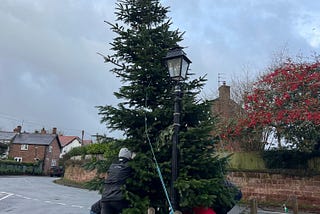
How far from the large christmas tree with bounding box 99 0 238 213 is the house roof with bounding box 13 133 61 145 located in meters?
48.3

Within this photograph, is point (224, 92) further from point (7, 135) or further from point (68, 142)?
point (68, 142)

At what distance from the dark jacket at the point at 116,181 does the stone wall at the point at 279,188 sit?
29.0 ft

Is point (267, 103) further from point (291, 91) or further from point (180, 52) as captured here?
point (180, 52)

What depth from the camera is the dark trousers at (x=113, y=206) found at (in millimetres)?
4199

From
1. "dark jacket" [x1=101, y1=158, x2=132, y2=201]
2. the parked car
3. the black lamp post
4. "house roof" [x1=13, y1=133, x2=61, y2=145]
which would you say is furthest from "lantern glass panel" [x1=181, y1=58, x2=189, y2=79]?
"house roof" [x1=13, y1=133, x2=61, y2=145]

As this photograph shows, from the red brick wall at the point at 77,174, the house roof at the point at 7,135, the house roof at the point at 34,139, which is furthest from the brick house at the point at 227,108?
the house roof at the point at 7,135

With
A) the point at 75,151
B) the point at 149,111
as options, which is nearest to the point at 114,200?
the point at 149,111

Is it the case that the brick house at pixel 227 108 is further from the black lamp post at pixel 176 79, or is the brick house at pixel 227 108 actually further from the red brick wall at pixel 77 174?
the red brick wall at pixel 77 174

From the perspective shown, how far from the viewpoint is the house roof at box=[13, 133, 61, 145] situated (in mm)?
49250

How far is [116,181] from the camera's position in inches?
167

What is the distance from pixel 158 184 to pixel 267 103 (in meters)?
8.07

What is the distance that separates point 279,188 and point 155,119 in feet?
28.6

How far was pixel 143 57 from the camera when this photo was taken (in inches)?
198

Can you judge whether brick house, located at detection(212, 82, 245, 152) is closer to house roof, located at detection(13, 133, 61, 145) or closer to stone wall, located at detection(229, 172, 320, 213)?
stone wall, located at detection(229, 172, 320, 213)
